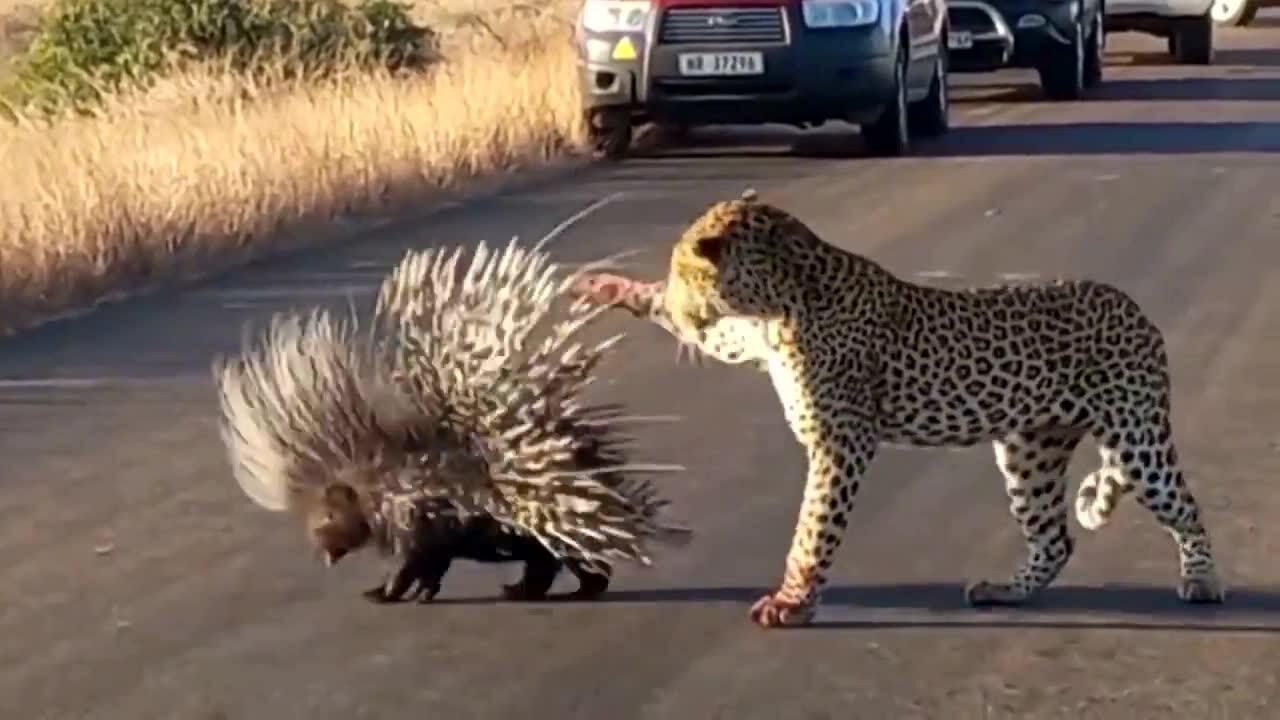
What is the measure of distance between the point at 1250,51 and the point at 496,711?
27.1 m

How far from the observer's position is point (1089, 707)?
248 inches

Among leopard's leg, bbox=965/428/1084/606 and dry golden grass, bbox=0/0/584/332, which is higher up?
leopard's leg, bbox=965/428/1084/606

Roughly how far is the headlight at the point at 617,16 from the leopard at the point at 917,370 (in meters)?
11.8

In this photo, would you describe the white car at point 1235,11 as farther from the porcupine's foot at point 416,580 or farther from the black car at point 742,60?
the porcupine's foot at point 416,580

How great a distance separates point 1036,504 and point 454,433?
1.38 meters

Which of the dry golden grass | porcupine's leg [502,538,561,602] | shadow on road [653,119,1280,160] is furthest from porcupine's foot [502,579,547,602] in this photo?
shadow on road [653,119,1280,160]

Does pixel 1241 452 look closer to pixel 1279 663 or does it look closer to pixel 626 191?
pixel 1279 663

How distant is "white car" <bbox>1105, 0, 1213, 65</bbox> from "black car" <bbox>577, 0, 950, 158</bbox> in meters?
9.98

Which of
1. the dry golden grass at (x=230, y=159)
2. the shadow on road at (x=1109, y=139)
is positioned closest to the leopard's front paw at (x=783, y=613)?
the dry golden grass at (x=230, y=159)

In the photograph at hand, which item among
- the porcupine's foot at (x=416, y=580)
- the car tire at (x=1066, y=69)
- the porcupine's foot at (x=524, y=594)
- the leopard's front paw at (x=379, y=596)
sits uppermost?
the porcupine's foot at (x=416, y=580)

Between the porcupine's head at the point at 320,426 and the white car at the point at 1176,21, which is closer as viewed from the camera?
the porcupine's head at the point at 320,426

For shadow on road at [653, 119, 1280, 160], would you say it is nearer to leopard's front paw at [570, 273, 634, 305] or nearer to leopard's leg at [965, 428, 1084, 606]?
leopard's leg at [965, 428, 1084, 606]

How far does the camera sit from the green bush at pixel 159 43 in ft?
76.3

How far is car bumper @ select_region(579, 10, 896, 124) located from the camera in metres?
18.5
